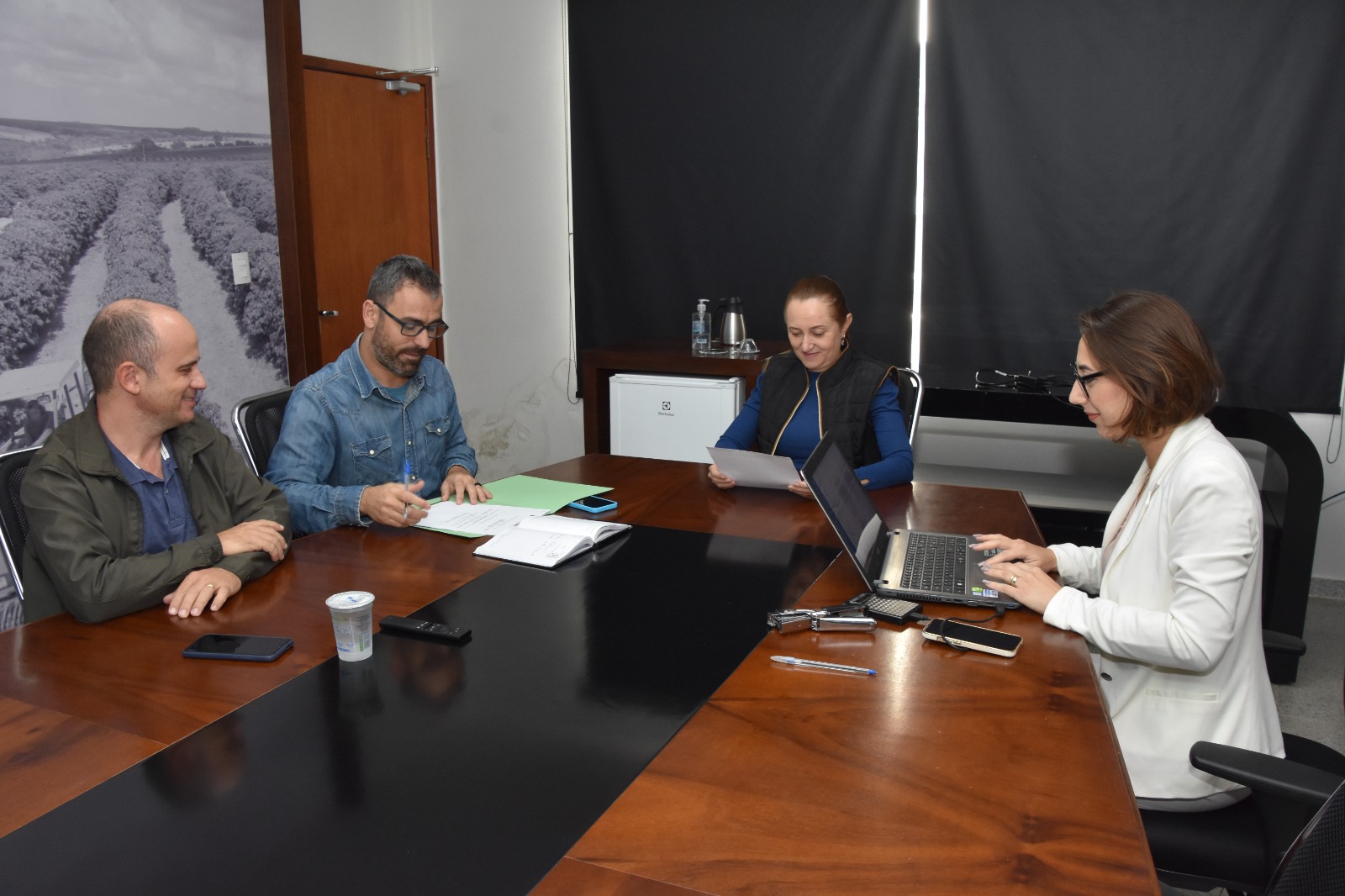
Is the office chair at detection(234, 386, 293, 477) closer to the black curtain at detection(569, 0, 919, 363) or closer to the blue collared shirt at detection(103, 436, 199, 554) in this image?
the blue collared shirt at detection(103, 436, 199, 554)

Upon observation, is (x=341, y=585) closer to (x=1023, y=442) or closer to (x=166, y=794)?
(x=166, y=794)

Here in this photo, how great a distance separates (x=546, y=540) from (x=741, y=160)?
3.00m

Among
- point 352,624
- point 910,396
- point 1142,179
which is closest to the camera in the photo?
point 352,624

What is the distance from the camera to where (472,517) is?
2221 mm

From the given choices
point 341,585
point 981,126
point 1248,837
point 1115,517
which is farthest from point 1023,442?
point 341,585

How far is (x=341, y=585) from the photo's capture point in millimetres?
1815

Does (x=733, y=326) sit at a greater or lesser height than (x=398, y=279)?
lesser

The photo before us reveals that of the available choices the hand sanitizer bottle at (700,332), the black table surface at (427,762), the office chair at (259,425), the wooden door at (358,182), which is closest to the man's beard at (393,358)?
the office chair at (259,425)

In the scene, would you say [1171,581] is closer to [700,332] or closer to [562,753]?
[562,753]

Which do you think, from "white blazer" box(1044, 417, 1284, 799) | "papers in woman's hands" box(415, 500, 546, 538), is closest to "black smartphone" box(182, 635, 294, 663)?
"papers in woman's hands" box(415, 500, 546, 538)

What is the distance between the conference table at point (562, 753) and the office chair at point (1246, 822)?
0.72ft

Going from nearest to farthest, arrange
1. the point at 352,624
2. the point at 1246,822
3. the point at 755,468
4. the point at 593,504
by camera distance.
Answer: the point at 352,624
the point at 1246,822
the point at 593,504
the point at 755,468

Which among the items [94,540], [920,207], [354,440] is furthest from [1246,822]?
[920,207]

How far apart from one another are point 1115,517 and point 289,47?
3.96 metres
